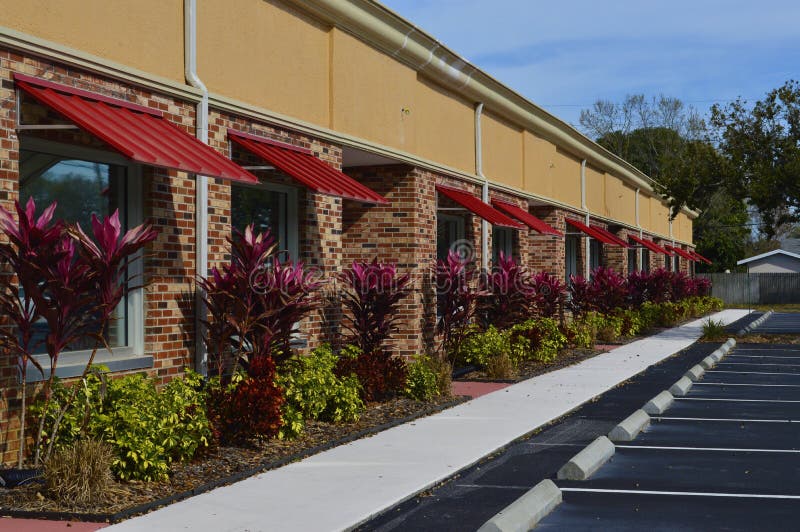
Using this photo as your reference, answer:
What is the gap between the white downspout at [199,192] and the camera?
10695mm

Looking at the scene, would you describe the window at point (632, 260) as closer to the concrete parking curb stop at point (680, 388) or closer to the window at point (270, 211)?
the concrete parking curb stop at point (680, 388)

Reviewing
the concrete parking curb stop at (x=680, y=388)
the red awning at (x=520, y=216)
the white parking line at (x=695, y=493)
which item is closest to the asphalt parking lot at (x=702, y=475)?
the white parking line at (x=695, y=493)

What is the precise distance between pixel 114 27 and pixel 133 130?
137 cm

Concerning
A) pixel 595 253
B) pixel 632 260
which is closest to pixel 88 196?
pixel 595 253

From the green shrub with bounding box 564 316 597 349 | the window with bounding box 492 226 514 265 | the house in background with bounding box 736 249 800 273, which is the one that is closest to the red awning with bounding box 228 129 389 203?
the green shrub with bounding box 564 316 597 349

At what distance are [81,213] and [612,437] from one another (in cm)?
633

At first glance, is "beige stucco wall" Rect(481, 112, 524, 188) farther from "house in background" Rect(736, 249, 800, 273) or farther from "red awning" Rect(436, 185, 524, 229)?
"house in background" Rect(736, 249, 800, 273)

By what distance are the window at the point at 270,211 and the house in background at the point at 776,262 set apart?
6007 centimetres

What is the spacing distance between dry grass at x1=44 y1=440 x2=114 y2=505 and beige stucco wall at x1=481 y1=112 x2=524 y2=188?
14.7m

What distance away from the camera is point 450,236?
20.3 m

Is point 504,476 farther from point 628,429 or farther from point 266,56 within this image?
point 266,56

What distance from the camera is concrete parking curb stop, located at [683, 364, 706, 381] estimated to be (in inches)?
685

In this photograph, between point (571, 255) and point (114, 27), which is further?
point (571, 255)

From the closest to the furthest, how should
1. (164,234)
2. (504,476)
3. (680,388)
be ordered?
(504,476) → (164,234) → (680,388)
